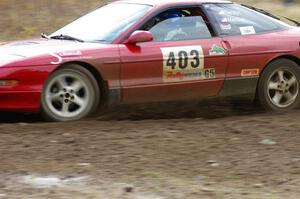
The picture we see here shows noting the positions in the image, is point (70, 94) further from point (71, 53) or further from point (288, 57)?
point (288, 57)

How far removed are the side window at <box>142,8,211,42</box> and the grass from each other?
672 centimetres

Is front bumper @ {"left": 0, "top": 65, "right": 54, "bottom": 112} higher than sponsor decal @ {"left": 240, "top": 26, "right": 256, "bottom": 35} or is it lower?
lower

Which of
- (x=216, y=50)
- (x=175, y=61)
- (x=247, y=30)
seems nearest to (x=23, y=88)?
(x=175, y=61)

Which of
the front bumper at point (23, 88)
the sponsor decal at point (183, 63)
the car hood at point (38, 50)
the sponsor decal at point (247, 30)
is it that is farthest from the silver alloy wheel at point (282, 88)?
the front bumper at point (23, 88)

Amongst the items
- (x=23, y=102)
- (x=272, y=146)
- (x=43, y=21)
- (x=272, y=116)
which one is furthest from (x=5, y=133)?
(x=43, y=21)

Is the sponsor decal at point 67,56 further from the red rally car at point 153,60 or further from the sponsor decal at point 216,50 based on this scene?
the sponsor decal at point 216,50

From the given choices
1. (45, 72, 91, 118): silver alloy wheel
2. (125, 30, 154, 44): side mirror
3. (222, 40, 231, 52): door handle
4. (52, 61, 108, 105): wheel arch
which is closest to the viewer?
(45, 72, 91, 118): silver alloy wheel

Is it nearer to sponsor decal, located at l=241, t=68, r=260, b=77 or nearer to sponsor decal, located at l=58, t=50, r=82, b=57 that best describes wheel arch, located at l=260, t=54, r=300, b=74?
sponsor decal, located at l=241, t=68, r=260, b=77

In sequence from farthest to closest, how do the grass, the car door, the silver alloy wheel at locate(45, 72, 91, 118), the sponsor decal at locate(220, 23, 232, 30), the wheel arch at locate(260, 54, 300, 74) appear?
the grass
the wheel arch at locate(260, 54, 300, 74)
the sponsor decal at locate(220, 23, 232, 30)
the car door
the silver alloy wheel at locate(45, 72, 91, 118)

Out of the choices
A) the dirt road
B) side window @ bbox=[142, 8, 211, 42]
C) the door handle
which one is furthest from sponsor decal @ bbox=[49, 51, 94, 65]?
the door handle

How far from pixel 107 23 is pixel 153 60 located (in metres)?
0.82

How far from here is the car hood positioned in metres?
A: 6.71

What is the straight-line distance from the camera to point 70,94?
689 centimetres

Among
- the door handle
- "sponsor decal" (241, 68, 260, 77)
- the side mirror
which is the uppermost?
the side mirror
